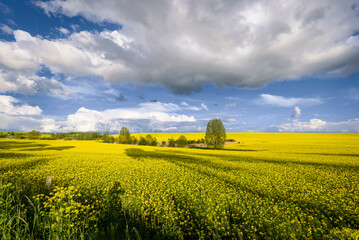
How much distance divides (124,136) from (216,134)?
56.8 m

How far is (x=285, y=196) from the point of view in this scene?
476 inches

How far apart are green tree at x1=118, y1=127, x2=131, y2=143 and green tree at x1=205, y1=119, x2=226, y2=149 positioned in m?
52.1

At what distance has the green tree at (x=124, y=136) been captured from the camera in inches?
3627

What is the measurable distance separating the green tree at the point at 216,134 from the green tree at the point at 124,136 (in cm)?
5213

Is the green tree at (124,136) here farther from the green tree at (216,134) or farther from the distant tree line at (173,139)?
the green tree at (216,134)

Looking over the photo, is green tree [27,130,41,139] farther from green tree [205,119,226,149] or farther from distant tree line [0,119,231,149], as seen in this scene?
green tree [205,119,226,149]

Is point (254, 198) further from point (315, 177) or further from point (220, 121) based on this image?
point (220, 121)

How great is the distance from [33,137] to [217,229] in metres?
115

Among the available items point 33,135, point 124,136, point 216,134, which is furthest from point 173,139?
point 33,135

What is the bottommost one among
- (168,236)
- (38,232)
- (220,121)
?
(168,236)

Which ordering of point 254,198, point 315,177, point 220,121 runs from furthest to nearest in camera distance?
1. point 220,121
2. point 315,177
3. point 254,198

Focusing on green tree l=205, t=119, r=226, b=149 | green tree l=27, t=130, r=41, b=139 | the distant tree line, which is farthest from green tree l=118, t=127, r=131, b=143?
green tree l=205, t=119, r=226, b=149

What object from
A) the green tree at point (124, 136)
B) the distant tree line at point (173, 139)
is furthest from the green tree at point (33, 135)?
the green tree at point (124, 136)

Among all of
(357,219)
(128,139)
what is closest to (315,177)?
(357,219)
